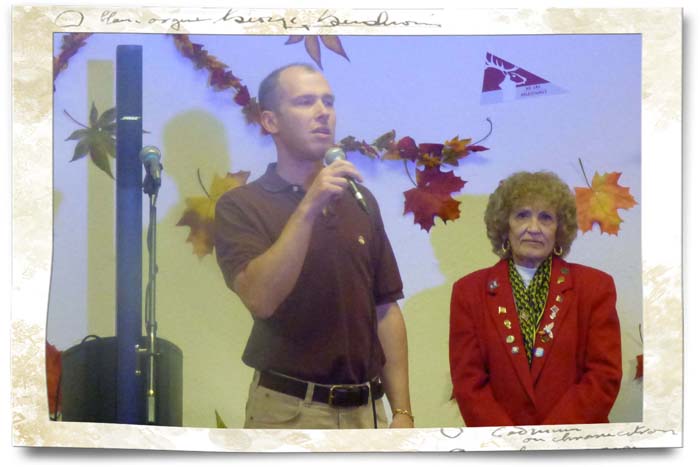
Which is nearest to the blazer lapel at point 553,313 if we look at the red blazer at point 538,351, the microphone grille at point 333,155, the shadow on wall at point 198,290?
the red blazer at point 538,351

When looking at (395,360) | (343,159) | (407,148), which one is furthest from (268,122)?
(395,360)

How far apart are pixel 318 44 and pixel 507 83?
425 mm

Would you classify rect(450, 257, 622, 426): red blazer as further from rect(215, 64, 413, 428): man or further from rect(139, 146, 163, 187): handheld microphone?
rect(139, 146, 163, 187): handheld microphone

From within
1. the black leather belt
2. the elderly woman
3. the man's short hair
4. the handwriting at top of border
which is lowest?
the black leather belt

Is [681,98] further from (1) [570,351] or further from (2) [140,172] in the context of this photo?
(2) [140,172]

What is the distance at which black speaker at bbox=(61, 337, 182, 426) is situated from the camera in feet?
7.98

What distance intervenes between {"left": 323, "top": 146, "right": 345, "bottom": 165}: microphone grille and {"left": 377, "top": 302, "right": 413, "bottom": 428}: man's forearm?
0.34 metres

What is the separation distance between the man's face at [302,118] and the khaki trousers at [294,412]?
0.50m

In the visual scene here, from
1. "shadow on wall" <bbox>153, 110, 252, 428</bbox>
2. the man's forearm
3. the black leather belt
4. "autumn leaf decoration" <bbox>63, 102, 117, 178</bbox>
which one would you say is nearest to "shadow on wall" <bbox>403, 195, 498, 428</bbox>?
the man's forearm

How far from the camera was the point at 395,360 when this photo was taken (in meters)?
2.44

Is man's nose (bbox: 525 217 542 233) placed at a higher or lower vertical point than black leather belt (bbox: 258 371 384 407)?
higher

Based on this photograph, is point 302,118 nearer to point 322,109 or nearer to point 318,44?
point 322,109

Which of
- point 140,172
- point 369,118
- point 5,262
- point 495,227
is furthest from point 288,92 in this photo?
point 5,262

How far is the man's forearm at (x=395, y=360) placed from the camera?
A: 7.98ft
